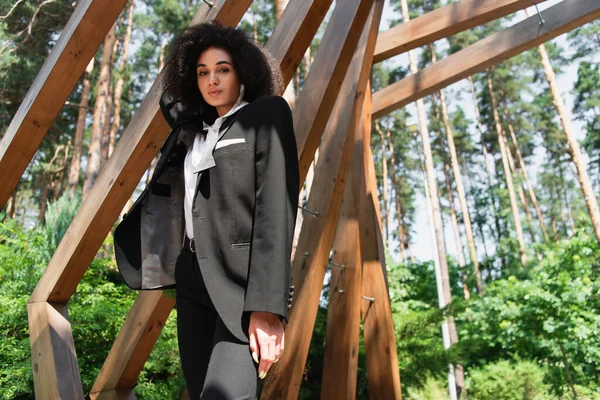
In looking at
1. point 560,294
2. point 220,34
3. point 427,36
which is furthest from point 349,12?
point 560,294

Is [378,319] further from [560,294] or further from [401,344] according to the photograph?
[560,294]

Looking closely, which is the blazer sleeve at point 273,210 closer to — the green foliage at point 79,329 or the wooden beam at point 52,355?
the wooden beam at point 52,355

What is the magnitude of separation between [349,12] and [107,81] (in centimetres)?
986

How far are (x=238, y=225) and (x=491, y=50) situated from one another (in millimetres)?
3595

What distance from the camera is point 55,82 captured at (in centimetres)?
220

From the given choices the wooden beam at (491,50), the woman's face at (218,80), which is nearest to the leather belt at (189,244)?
the woman's face at (218,80)

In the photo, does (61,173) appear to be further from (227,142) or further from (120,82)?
(227,142)

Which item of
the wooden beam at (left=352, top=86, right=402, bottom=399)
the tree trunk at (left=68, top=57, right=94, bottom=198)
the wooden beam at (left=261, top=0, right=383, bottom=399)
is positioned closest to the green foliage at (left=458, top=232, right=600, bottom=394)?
the wooden beam at (left=352, top=86, right=402, bottom=399)

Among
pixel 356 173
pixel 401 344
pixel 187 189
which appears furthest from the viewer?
pixel 401 344

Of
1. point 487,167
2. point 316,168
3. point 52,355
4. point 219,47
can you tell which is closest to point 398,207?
point 487,167

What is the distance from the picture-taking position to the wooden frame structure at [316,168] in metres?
2.26

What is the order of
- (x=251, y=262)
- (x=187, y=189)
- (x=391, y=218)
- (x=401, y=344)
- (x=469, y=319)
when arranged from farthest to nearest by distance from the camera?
(x=391, y=218), (x=469, y=319), (x=401, y=344), (x=187, y=189), (x=251, y=262)

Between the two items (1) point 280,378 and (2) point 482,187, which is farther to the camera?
(2) point 482,187

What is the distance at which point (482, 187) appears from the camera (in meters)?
29.8
